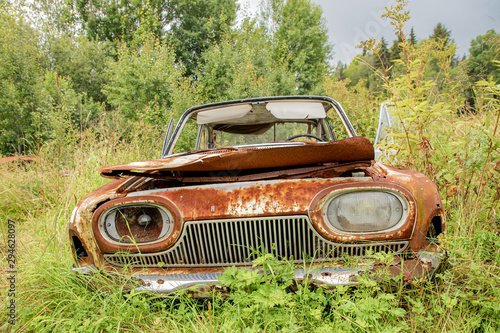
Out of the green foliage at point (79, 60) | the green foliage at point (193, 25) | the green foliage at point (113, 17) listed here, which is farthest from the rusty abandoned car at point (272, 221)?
the green foliage at point (79, 60)

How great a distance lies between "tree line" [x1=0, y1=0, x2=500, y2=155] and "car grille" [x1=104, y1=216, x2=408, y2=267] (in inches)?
280

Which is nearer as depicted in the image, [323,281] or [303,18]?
[323,281]

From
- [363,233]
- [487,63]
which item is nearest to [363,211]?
[363,233]

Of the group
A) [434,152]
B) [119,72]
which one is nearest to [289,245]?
[434,152]

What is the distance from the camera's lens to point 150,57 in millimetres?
9758

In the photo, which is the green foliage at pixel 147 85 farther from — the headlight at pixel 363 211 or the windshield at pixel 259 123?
the headlight at pixel 363 211

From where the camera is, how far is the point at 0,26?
933 centimetres

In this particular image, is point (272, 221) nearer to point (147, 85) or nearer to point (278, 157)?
point (278, 157)

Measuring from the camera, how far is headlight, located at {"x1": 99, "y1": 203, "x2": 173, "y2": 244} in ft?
4.60

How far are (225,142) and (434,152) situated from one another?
2.19 m

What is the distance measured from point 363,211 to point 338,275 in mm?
346

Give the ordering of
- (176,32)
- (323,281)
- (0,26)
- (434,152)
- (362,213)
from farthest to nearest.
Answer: (176,32) → (0,26) → (434,152) → (362,213) → (323,281)

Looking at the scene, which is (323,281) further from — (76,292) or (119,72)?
(119,72)

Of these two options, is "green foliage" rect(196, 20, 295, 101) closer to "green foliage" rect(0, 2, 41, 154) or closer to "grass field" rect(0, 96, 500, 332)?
"green foliage" rect(0, 2, 41, 154)
